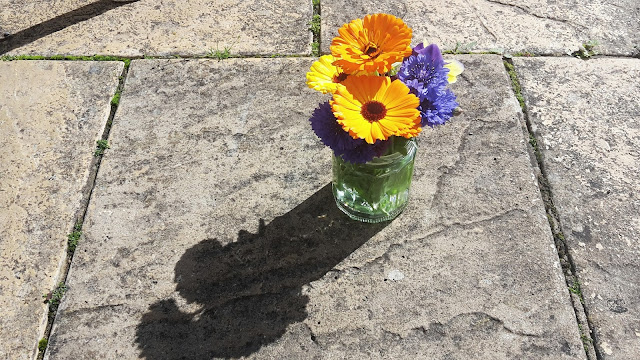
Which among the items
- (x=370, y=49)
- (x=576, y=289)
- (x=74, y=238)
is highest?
(x=370, y=49)

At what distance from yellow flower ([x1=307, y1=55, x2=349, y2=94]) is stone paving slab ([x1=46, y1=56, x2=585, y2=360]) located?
521 mm

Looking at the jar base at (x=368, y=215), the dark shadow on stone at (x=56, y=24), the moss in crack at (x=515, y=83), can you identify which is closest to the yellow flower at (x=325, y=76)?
the jar base at (x=368, y=215)

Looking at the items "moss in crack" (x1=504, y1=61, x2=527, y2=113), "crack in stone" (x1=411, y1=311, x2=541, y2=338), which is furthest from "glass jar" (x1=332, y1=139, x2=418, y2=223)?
"moss in crack" (x1=504, y1=61, x2=527, y2=113)

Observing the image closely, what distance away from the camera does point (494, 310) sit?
4.99 ft

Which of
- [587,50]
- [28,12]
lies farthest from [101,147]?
[587,50]

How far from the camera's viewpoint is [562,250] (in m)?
1.64

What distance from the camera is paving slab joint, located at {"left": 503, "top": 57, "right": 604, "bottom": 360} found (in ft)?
4.86

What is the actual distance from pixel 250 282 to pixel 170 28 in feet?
3.85

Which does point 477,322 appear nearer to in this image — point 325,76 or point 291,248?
point 291,248

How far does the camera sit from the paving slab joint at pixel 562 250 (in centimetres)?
148

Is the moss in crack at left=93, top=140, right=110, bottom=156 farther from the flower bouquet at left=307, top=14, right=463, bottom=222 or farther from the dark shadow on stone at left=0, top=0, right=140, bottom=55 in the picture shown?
the flower bouquet at left=307, top=14, right=463, bottom=222

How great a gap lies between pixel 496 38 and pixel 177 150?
126 cm

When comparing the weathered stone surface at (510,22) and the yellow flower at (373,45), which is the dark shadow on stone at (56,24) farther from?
the yellow flower at (373,45)

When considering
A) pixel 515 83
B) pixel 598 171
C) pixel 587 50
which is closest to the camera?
pixel 598 171
